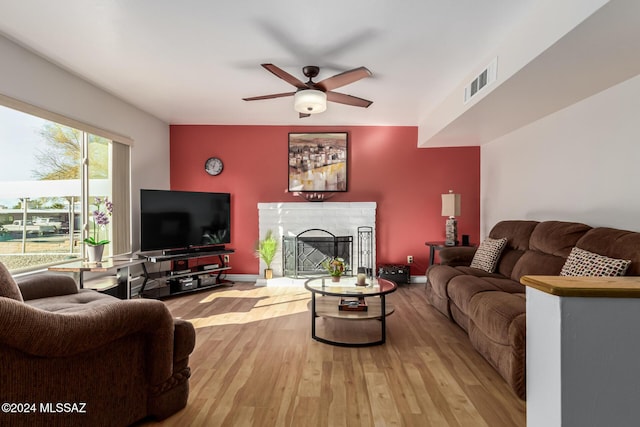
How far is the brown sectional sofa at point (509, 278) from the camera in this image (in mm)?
2178

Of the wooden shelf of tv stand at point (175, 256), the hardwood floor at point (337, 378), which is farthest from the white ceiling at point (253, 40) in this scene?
the hardwood floor at point (337, 378)

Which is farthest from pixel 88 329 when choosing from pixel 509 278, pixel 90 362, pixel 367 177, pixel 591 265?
pixel 367 177

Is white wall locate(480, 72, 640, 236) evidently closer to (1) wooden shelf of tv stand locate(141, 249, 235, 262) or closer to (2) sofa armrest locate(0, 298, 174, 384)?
(2) sofa armrest locate(0, 298, 174, 384)

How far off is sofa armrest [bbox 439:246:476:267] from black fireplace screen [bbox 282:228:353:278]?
163 centimetres

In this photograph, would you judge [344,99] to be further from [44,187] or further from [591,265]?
[44,187]

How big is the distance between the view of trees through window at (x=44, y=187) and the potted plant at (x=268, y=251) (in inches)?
81.9

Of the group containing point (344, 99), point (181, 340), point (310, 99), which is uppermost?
point (344, 99)

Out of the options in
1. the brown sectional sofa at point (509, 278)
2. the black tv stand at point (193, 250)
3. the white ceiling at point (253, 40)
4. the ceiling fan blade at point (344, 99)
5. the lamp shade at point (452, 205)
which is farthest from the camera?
the lamp shade at point (452, 205)

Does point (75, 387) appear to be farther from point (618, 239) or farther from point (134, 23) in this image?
point (618, 239)

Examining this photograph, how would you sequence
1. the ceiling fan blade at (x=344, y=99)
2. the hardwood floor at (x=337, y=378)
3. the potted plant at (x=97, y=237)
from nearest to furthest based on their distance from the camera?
the hardwood floor at (x=337, y=378), the ceiling fan blade at (x=344, y=99), the potted plant at (x=97, y=237)

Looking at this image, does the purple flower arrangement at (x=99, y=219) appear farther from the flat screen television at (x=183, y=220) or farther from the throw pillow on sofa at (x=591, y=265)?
the throw pillow on sofa at (x=591, y=265)

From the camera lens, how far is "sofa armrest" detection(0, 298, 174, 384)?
138cm

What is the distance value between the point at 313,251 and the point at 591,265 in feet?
11.9

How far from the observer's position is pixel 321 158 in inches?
214
